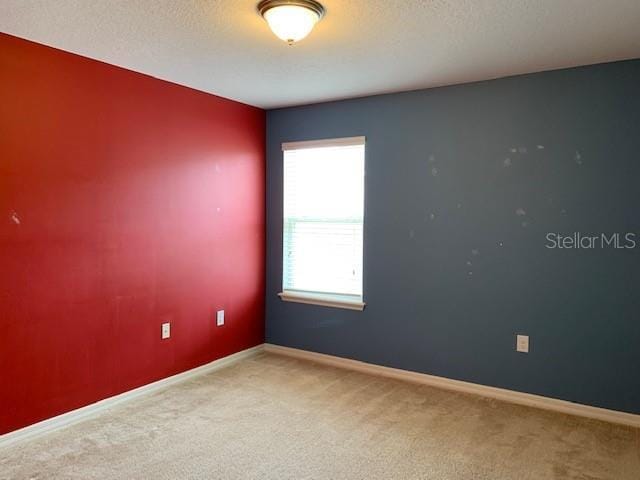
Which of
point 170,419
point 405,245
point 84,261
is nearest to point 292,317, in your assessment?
point 405,245

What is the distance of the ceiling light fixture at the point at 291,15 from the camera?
222 cm

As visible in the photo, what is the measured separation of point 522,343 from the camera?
342 cm

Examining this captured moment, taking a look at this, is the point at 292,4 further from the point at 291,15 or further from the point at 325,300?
the point at 325,300

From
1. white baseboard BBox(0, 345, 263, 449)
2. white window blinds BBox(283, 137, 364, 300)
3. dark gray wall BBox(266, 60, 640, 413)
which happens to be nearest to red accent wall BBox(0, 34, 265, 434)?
white baseboard BBox(0, 345, 263, 449)

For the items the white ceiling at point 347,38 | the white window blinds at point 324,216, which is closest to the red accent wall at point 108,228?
the white ceiling at point 347,38

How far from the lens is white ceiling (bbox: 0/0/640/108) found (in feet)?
7.55

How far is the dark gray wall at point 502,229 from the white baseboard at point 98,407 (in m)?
0.99

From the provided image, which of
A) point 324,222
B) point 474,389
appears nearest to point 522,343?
point 474,389

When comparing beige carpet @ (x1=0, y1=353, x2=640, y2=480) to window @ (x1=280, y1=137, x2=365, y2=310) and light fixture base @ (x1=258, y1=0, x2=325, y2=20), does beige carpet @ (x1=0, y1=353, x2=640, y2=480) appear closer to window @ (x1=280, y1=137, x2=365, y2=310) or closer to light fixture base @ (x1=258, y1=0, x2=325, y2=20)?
window @ (x1=280, y1=137, x2=365, y2=310)

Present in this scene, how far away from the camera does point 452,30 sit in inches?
101

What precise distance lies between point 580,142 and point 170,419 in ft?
10.5

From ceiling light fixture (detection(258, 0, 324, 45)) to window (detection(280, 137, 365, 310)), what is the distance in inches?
69.3

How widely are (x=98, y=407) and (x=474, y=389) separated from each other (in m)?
2.61

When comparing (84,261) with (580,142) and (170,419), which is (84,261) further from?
(580,142)
